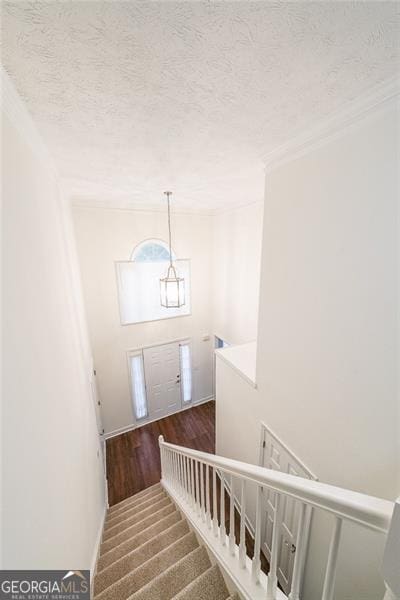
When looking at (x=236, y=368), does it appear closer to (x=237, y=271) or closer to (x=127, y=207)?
(x=237, y=271)

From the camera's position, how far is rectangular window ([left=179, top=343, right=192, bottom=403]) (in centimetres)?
483

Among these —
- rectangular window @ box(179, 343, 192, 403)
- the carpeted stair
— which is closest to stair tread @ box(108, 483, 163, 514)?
the carpeted stair

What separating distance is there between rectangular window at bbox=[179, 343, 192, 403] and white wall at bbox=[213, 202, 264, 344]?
87 cm

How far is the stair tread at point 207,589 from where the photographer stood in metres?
1.19

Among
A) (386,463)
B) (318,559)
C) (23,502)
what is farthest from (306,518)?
(318,559)

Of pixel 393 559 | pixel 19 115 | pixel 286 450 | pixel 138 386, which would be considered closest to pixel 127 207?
pixel 19 115

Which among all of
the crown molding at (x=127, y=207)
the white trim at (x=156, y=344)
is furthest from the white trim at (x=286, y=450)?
the crown molding at (x=127, y=207)

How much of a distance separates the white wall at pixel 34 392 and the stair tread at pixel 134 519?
769 mm

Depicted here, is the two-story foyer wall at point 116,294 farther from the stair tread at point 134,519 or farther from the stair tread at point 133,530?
the stair tread at point 133,530

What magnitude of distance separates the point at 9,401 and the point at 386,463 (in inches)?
72.5

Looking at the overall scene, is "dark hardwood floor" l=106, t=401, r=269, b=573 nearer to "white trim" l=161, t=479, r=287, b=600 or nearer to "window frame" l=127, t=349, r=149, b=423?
"window frame" l=127, t=349, r=149, b=423

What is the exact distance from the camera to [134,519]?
7.86 feet

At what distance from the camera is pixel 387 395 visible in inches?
43.7

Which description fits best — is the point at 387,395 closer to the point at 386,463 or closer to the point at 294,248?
the point at 386,463
